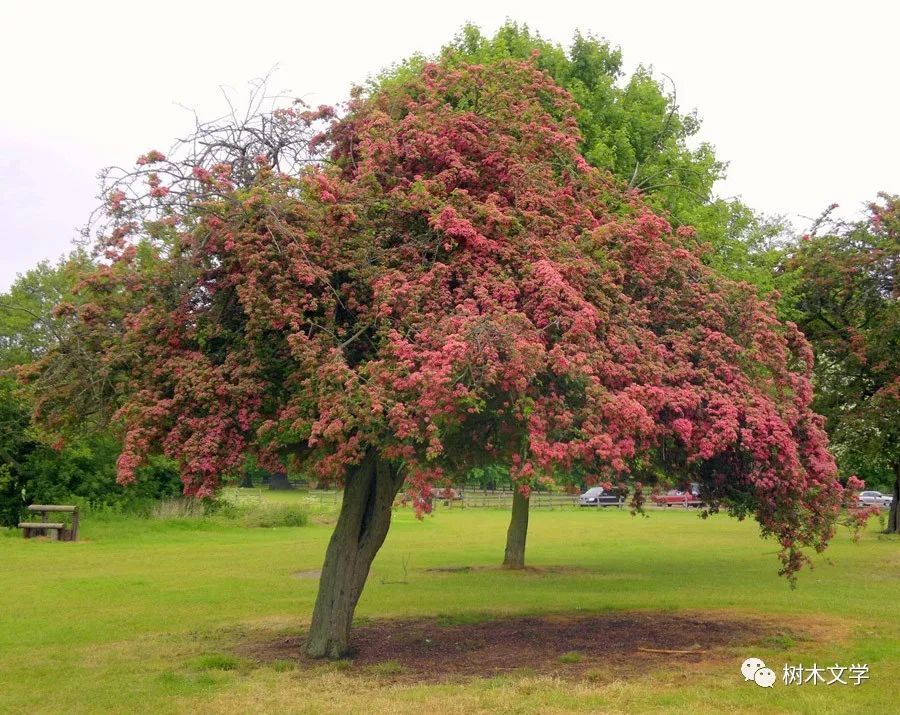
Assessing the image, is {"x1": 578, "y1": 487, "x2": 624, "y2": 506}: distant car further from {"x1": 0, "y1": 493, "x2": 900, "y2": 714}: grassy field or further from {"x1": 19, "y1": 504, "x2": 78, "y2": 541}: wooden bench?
{"x1": 19, "y1": 504, "x2": 78, "y2": 541}: wooden bench

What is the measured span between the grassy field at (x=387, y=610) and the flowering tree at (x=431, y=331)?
223 centimetres

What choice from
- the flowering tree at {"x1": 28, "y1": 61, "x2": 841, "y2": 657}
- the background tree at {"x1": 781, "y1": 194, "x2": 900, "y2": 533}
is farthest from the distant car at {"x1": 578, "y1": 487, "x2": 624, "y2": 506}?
the flowering tree at {"x1": 28, "y1": 61, "x2": 841, "y2": 657}

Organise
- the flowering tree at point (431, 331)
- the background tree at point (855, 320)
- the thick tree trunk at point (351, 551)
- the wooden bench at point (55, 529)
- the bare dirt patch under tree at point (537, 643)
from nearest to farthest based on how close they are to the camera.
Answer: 1. the flowering tree at point (431, 331)
2. the bare dirt patch under tree at point (537, 643)
3. the thick tree trunk at point (351, 551)
4. the background tree at point (855, 320)
5. the wooden bench at point (55, 529)

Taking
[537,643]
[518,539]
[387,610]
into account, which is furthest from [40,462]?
[537,643]

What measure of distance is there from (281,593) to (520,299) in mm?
11572

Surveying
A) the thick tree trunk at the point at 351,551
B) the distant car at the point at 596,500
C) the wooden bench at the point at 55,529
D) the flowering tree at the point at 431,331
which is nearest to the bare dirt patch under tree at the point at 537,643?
the thick tree trunk at the point at 351,551

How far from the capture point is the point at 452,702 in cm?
1034

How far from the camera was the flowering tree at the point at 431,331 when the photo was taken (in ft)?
34.6

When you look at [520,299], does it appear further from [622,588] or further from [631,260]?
[622,588]

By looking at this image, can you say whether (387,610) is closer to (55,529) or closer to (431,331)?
(431,331)

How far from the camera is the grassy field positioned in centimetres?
1067

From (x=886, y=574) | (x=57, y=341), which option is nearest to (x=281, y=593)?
(x=57, y=341)

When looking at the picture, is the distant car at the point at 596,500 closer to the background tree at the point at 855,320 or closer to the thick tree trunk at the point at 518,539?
the thick tree trunk at the point at 518,539

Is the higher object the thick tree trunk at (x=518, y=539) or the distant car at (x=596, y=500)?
the thick tree trunk at (x=518, y=539)
